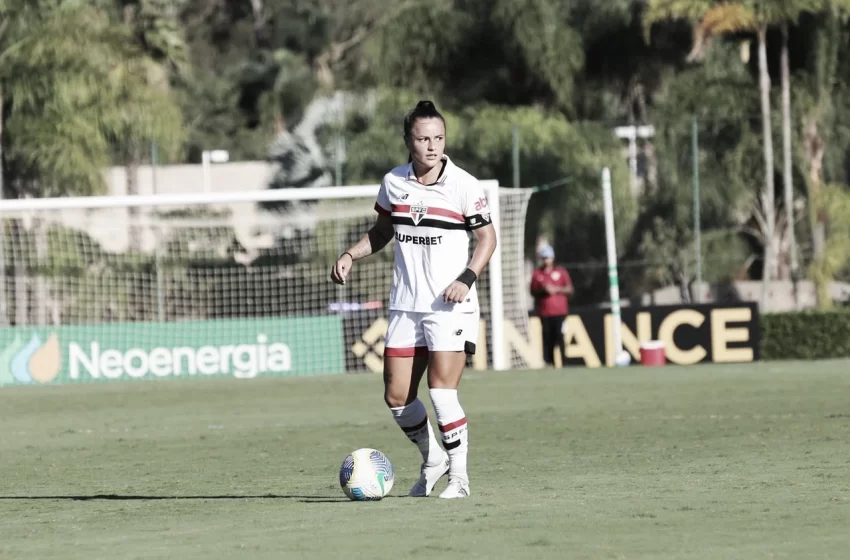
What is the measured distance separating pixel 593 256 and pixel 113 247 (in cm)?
1026

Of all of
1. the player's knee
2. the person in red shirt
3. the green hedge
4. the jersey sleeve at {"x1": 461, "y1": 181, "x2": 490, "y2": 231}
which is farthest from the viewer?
the green hedge

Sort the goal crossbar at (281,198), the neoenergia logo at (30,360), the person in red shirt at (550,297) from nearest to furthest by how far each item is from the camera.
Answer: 1. the person in red shirt at (550,297)
2. the goal crossbar at (281,198)
3. the neoenergia logo at (30,360)

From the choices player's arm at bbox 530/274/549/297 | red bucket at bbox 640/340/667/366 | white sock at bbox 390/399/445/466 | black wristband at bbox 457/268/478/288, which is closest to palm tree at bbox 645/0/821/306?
red bucket at bbox 640/340/667/366

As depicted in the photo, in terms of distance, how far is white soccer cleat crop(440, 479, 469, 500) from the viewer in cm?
856

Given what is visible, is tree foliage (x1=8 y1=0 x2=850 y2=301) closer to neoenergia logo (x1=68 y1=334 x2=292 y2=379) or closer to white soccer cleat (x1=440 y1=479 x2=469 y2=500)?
neoenergia logo (x1=68 y1=334 x2=292 y2=379)

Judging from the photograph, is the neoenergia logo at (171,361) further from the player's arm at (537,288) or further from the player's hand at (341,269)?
the player's hand at (341,269)

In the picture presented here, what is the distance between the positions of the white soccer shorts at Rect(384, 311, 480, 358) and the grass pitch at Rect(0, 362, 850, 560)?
0.81m

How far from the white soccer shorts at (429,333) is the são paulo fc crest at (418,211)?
0.51 metres

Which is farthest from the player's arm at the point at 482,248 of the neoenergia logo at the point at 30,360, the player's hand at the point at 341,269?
the neoenergia logo at the point at 30,360

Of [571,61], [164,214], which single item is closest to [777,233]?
[571,61]

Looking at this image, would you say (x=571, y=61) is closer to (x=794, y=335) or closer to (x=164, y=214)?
(x=164, y=214)

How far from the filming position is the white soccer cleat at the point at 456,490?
337 inches

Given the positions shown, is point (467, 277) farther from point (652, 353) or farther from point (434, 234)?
point (652, 353)

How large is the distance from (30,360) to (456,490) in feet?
58.7
